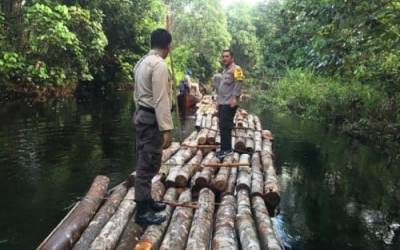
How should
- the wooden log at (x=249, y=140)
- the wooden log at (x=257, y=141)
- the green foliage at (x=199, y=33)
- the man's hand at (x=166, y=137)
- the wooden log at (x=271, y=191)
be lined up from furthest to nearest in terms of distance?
1. the green foliage at (x=199, y=33)
2. the wooden log at (x=257, y=141)
3. the wooden log at (x=249, y=140)
4. the wooden log at (x=271, y=191)
5. the man's hand at (x=166, y=137)

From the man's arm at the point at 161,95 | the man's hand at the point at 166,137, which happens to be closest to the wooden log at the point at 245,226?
the man's hand at the point at 166,137

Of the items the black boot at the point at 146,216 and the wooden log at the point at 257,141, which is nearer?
the black boot at the point at 146,216

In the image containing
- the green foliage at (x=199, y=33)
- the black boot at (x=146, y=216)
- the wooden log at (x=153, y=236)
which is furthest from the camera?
the green foliage at (x=199, y=33)

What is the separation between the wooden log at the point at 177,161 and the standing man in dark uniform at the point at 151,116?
1.46m

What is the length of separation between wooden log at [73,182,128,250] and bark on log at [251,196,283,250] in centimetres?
174

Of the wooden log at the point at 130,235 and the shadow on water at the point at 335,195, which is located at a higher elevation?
the wooden log at the point at 130,235

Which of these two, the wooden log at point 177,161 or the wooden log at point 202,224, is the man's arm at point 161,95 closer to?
the wooden log at point 202,224

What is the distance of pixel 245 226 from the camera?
5289 millimetres

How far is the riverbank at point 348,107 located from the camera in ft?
42.8

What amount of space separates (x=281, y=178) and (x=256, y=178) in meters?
2.50

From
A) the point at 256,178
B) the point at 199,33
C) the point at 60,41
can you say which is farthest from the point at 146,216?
the point at 199,33

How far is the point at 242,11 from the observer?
186 feet

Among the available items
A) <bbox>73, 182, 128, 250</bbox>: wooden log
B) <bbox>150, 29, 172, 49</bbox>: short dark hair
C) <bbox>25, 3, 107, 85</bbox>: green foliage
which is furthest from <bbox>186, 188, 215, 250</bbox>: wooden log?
<bbox>25, 3, 107, 85</bbox>: green foliage

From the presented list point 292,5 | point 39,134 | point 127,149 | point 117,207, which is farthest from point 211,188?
point 39,134
